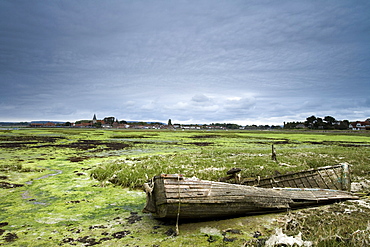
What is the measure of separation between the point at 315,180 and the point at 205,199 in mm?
6587

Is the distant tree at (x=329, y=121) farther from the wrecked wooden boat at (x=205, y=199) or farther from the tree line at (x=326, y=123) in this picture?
the wrecked wooden boat at (x=205, y=199)

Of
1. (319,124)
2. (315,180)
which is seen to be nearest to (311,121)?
(319,124)

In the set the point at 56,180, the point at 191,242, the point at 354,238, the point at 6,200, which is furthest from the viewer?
the point at 56,180

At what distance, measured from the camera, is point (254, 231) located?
659cm

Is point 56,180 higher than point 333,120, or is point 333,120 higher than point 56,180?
point 333,120

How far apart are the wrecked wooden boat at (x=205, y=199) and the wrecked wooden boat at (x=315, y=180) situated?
176 cm

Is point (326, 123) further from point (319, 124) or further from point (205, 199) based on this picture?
point (205, 199)

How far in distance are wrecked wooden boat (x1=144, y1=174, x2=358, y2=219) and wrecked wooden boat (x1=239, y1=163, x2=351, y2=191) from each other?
1761 mm

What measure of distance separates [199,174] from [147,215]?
5.58 metres

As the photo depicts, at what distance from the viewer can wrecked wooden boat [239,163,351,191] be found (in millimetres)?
9906

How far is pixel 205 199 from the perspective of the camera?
6.76 m

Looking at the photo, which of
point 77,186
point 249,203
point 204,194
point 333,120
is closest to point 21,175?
point 77,186

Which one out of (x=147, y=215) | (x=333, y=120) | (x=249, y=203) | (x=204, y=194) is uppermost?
(x=333, y=120)

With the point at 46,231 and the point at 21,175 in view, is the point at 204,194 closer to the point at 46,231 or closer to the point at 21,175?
the point at 46,231
